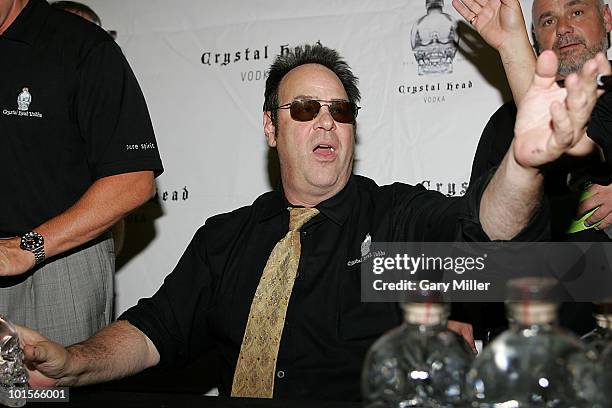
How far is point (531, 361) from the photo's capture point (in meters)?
0.98

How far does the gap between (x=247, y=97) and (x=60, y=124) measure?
1.19 meters

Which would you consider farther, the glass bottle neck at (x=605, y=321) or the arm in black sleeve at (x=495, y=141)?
the arm in black sleeve at (x=495, y=141)

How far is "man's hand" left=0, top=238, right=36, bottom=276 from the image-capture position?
216 cm

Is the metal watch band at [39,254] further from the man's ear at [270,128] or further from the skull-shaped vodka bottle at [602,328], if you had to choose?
the skull-shaped vodka bottle at [602,328]

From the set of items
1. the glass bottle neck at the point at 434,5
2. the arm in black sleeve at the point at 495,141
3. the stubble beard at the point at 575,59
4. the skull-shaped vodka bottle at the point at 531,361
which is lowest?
the skull-shaped vodka bottle at the point at 531,361

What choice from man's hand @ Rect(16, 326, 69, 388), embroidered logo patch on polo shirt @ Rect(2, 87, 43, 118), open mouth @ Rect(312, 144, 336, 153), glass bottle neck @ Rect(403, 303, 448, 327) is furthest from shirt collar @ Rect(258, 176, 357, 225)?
glass bottle neck @ Rect(403, 303, 448, 327)

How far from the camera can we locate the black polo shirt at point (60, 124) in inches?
94.0

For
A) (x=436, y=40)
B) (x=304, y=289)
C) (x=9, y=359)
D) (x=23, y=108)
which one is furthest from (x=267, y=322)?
(x=436, y=40)

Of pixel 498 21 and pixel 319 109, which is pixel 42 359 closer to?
pixel 319 109

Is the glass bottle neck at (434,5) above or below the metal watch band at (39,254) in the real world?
above

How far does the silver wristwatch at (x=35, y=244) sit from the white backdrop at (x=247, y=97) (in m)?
1.31

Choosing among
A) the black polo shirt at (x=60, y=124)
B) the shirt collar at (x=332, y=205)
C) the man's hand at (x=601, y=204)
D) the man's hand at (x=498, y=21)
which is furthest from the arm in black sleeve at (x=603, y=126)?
the black polo shirt at (x=60, y=124)

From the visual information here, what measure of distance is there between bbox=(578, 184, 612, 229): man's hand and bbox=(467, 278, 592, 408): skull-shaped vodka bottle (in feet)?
4.69

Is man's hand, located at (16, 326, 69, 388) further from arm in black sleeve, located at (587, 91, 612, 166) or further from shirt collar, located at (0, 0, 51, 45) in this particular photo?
arm in black sleeve, located at (587, 91, 612, 166)
